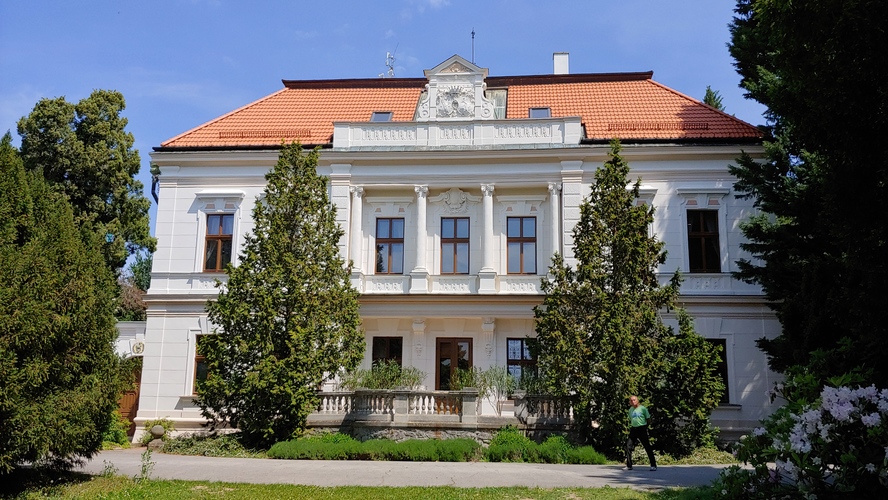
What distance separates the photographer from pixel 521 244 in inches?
938

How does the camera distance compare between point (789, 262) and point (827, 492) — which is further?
point (789, 262)

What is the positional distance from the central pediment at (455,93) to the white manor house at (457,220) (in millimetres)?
49

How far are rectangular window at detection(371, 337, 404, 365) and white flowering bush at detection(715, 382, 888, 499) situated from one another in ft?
55.4

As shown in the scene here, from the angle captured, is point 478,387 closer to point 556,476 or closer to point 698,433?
point 698,433

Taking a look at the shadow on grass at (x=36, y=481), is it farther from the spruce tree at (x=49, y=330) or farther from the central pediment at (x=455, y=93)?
the central pediment at (x=455, y=93)

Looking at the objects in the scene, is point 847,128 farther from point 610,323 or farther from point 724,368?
point 724,368

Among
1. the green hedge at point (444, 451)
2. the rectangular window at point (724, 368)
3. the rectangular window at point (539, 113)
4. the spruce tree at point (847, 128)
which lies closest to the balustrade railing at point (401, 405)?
the green hedge at point (444, 451)

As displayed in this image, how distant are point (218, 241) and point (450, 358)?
29.2ft

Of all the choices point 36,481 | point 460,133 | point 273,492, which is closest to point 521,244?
point 460,133

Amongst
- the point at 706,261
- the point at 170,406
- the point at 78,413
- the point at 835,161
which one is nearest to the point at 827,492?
the point at 835,161

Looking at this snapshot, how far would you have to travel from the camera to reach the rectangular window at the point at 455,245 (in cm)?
2381

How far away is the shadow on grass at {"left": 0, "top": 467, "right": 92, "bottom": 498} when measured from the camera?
10.3 metres

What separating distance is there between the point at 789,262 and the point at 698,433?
538 centimetres

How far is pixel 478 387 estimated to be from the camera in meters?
19.1
